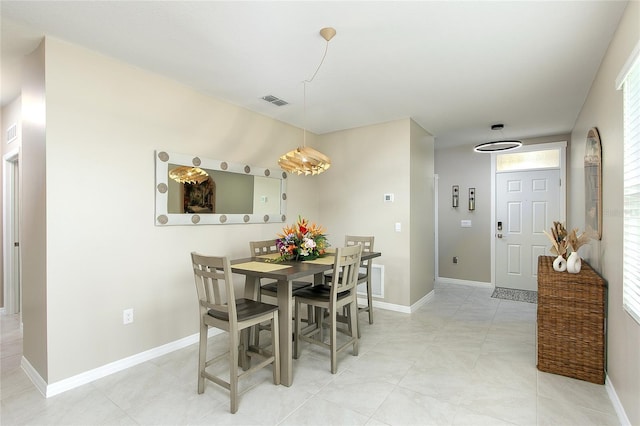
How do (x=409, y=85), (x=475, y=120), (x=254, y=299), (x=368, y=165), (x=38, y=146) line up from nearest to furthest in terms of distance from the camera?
(x=38, y=146) → (x=254, y=299) → (x=409, y=85) → (x=475, y=120) → (x=368, y=165)

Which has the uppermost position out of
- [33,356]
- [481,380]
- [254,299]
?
[254,299]

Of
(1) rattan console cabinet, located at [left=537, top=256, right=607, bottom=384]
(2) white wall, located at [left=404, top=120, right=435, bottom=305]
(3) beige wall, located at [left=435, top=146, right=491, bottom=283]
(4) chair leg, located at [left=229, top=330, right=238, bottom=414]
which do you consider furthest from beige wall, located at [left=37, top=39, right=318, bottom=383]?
(3) beige wall, located at [left=435, top=146, right=491, bottom=283]

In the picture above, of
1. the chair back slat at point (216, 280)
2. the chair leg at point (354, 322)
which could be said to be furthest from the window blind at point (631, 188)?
the chair back slat at point (216, 280)

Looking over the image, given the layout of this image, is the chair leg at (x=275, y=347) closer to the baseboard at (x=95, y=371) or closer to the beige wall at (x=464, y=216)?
the baseboard at (x=95, y=371)

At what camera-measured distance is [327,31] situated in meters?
2.23

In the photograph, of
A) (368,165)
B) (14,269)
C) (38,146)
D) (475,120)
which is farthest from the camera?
(368,165)

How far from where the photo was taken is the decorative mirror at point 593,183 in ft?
8.44

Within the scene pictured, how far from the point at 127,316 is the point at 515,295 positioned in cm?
533

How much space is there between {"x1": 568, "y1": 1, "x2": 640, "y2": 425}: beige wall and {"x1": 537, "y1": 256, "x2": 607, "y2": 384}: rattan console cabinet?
0.26 ft

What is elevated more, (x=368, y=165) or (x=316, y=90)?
(x=316, y=90)

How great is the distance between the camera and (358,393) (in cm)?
234

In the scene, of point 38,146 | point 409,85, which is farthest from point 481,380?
point 38,146

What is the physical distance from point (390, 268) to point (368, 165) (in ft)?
4.85

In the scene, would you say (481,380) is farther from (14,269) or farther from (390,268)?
(14,269)
